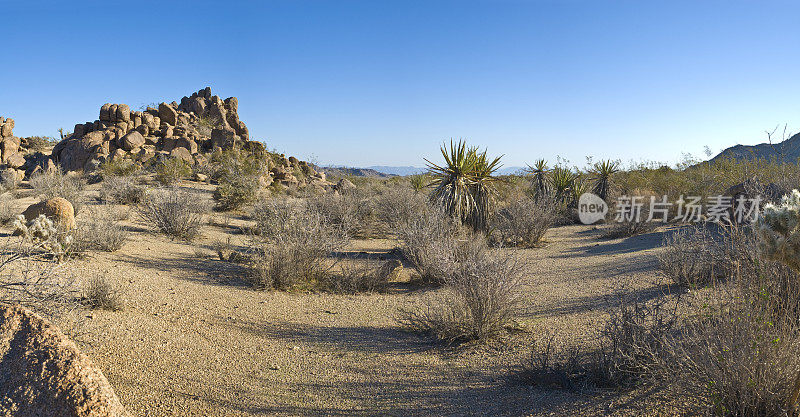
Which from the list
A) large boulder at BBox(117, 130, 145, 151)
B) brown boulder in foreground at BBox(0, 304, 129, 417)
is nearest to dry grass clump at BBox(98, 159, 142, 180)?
large boulder at BBox(117, 130, 145, 151)

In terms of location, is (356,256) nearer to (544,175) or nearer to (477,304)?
(477,304)

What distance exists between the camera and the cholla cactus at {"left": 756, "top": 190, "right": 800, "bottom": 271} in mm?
2711

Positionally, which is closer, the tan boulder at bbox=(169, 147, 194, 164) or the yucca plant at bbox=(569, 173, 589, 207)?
the yucca plant at bbox=(569, 173, 589, 207)

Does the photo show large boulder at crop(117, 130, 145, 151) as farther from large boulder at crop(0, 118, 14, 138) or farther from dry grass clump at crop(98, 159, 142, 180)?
large boulder at crop(0, 118, 14, 138)

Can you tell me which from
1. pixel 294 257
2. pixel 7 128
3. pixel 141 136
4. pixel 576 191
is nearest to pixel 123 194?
pixel 294 257

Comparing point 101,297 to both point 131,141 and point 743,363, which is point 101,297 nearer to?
point 743,363

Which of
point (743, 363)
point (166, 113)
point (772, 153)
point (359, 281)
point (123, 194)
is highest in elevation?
point (166, 113)

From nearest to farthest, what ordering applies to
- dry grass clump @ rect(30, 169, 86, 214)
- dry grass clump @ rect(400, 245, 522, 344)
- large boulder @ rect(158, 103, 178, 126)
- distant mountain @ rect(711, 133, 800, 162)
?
dry grass clump @ rect(400, 245, 522, 344)
distant mountain @ rect(711, 133, 800, 162)
dry grass clump @ rect(30, 169, 86, 214)
large boulder @ rect(158, 103, 178, 126)

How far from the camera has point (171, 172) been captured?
23.3 meters

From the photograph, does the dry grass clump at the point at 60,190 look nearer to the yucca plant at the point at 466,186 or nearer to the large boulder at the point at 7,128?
the yucca plant at the point at 466,186

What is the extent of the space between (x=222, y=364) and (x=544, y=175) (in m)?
16.9

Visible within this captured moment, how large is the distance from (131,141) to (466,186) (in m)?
28.3

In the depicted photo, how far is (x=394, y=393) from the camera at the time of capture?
4.24 meters

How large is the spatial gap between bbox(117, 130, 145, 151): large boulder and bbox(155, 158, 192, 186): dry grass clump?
26.1 feet
